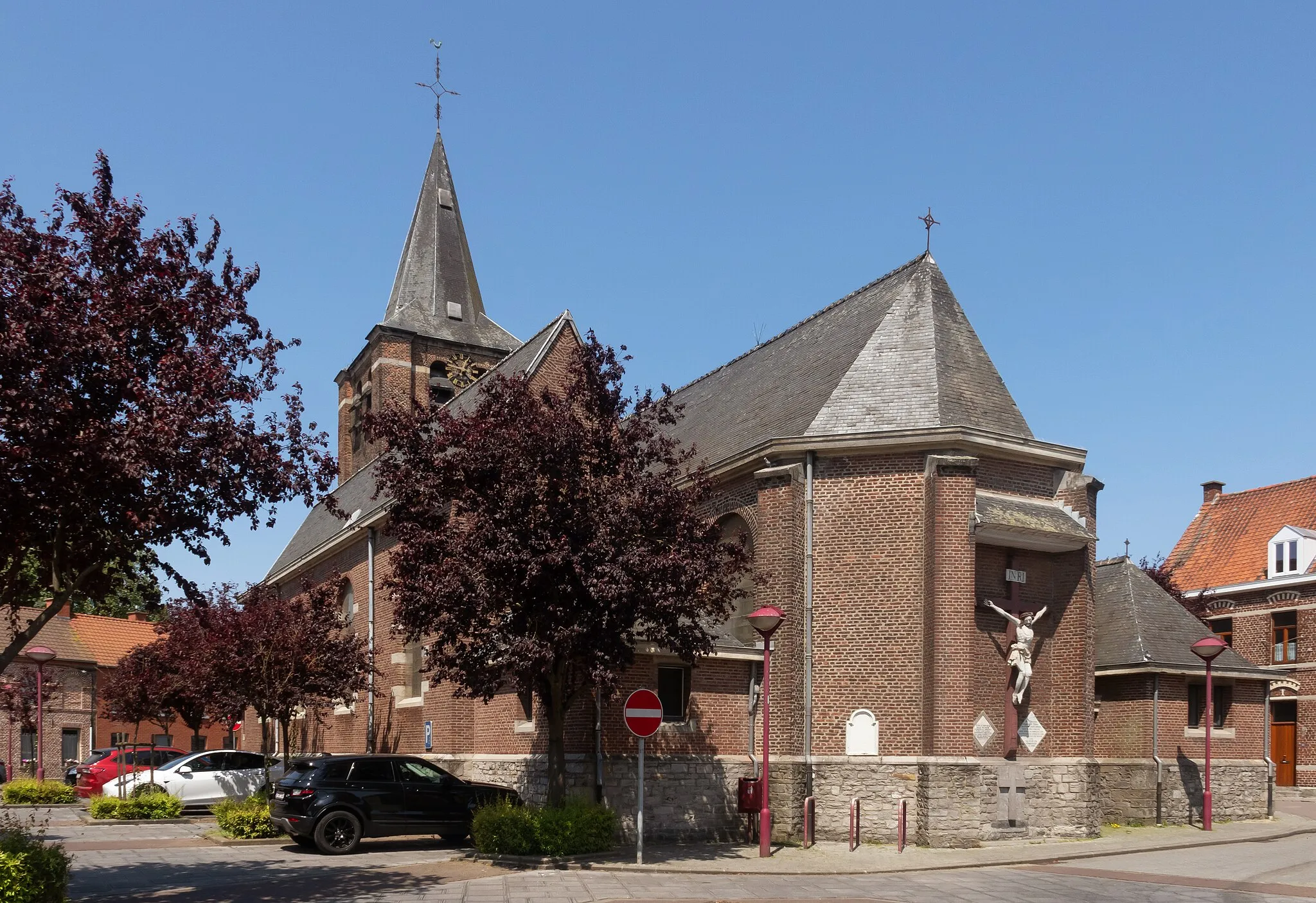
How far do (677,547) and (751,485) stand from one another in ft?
19.5

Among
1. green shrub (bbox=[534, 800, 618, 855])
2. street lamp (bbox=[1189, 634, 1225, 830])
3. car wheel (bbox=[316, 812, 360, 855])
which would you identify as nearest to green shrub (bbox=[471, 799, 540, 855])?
green shrub (bbox=[534, 800, 618, 855])

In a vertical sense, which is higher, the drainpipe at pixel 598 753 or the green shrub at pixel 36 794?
the drainpipe at pixel 598 753

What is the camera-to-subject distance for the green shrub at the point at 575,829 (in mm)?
17531

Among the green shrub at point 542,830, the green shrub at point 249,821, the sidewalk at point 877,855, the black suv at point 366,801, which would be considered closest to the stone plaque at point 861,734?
the sidewalk at point 877,855

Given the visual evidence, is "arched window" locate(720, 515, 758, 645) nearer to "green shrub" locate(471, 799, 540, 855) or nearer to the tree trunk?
the tree trunk

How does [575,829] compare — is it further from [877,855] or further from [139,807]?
[139,807]

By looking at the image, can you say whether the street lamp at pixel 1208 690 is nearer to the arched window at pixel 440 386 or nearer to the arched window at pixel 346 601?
the arched window at pixel 346 601

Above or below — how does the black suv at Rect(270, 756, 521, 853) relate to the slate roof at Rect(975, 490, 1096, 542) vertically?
below

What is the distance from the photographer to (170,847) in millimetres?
19906

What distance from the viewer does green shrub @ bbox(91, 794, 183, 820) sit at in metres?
24.9

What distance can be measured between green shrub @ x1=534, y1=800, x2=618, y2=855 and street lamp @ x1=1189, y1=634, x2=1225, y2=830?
12475 millimetres

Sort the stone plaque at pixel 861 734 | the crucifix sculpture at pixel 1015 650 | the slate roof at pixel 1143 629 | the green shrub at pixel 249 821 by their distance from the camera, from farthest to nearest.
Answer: the slate roof at pixel 1143 629 < the crucifix sculpture at pixel 1015 650 < the green shrub at pixel 249 821 < the stone plaque at pixel 861 734

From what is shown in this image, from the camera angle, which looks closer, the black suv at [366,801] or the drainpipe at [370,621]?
the black suv at [366,801]

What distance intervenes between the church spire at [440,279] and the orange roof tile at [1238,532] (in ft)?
86.5
